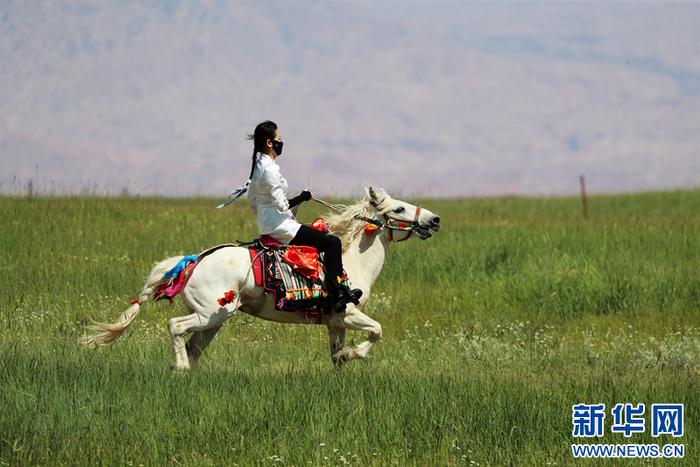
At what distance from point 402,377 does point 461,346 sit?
3.02 meters

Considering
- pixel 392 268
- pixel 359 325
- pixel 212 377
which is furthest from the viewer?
pixel 392 268

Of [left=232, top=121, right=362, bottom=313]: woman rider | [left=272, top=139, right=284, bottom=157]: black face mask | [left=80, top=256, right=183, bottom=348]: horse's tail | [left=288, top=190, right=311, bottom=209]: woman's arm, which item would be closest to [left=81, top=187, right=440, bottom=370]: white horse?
[left=80, top=256, right=183, bottom=348]: horse's tail

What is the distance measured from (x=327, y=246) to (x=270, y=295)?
2.44 ft

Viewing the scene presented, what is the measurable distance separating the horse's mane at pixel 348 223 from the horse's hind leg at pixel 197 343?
64.2 inches

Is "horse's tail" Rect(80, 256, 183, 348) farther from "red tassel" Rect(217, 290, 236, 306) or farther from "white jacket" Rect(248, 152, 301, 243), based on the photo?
"white jacket" Rect(248, 152, 301, 243)

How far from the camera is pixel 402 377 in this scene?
10.1 metres

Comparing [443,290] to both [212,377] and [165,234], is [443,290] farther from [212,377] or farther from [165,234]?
[212,377]

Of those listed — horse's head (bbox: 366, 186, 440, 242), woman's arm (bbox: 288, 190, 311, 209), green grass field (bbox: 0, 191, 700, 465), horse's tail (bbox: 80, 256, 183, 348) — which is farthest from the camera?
horse's head (bbox: 366, 186, 440, 242)

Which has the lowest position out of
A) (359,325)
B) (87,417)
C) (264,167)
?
(87,417)

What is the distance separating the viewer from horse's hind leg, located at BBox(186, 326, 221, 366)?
10.7 metres

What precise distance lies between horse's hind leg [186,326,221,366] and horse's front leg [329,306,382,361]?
126 centimetres

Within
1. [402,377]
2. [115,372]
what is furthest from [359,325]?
[115,372]

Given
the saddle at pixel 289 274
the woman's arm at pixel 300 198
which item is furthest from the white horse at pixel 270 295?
the woman's arm at pixel 300 198

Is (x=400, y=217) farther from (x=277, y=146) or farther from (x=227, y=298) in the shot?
(x=227, y=298)
